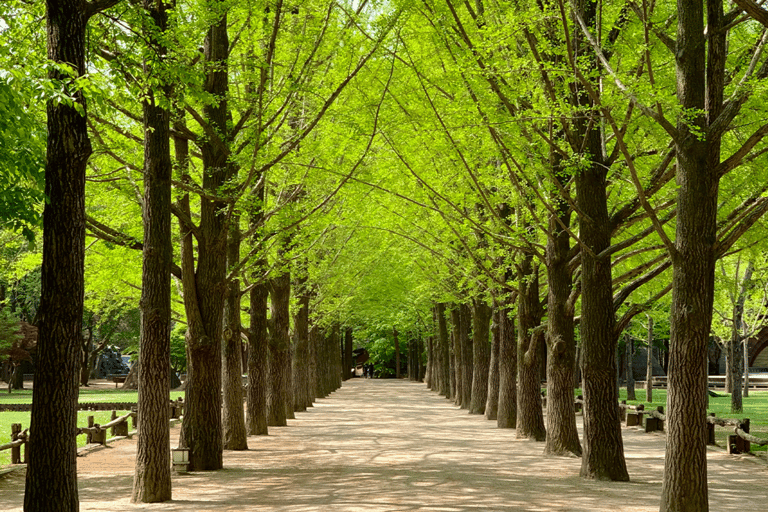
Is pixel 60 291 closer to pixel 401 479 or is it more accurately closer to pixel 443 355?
pixel 401 479

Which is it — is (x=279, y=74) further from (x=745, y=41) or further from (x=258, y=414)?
(x=258, y=414)

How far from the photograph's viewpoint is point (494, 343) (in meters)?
25.8

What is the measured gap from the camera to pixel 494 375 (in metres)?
26.5

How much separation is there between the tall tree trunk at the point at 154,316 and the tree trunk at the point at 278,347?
38.3ft

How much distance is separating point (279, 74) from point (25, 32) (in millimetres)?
6846

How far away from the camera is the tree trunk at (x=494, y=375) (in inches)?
1005

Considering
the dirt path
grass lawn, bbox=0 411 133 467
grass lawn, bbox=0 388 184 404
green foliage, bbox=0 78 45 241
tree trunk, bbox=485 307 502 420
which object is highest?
green foliage, bbox=0 78 45 241

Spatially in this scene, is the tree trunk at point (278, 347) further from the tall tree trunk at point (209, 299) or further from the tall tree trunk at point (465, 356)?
the tall tree trunk at point (465, 356)

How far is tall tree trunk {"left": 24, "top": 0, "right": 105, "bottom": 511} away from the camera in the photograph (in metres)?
6.84

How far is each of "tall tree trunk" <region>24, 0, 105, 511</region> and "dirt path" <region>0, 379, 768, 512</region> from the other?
3.64 m

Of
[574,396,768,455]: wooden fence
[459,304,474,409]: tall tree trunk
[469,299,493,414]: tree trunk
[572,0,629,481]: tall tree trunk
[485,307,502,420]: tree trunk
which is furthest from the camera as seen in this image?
[459,304,474,409]: tall tree trunk

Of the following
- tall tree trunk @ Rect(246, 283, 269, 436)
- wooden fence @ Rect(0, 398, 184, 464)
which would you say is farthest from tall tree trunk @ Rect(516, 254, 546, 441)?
wooden fence @ Rect(0, 398, 184, 464)

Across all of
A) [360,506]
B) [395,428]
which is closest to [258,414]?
[395,428]

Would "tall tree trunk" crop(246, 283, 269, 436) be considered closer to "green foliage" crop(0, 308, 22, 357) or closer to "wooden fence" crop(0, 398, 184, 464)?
"wooden fence" crop(0, 398, 184, 464)
